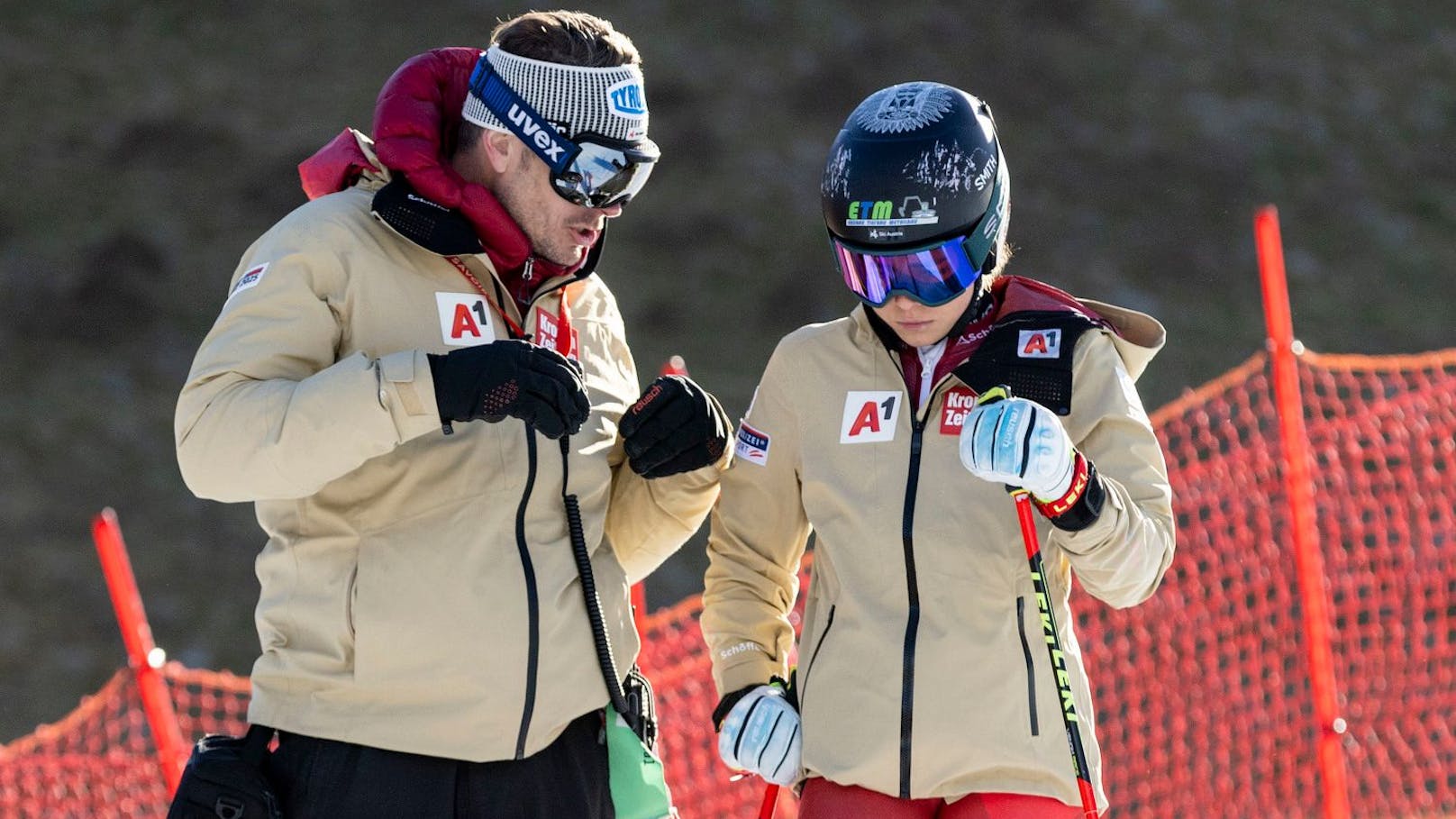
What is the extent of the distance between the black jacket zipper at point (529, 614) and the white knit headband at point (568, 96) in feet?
2.04

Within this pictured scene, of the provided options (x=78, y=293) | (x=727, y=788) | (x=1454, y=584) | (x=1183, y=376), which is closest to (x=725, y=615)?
(x=727, y=788)

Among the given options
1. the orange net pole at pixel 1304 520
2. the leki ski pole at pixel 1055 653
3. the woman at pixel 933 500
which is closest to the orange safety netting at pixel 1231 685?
the orange net pole at pixel 1304 520

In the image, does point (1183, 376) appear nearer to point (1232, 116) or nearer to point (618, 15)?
point (1232, 116)

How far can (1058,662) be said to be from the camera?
3.42m

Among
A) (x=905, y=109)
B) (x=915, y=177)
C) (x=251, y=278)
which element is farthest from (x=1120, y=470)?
(x=251, y=278)

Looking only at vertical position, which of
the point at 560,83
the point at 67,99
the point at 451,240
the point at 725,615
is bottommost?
the point at 725,615

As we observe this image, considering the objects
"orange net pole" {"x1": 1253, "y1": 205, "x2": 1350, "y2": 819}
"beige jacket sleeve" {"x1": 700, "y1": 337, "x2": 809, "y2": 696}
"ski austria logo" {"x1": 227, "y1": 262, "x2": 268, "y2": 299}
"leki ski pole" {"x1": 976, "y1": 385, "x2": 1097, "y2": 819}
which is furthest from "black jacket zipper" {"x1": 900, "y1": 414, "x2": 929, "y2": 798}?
"orange net pole" {"x1": 1253, "y1": 205, "x2": 1350, "y2": 819}

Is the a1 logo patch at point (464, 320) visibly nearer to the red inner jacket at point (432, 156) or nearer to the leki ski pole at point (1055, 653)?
the red inner jacket at point (432, 156)

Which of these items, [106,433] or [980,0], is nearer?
[106,433]

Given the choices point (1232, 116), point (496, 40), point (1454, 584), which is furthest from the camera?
point (1232, 116)

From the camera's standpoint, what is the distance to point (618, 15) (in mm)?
18328

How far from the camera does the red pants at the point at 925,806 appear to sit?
3.40m

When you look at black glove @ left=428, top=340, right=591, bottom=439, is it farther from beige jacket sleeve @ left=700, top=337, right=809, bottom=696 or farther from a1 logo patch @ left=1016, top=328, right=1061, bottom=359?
a1 logo patch @ left=1016, top=328, right=1061, bottom=359

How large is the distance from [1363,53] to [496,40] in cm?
1610
